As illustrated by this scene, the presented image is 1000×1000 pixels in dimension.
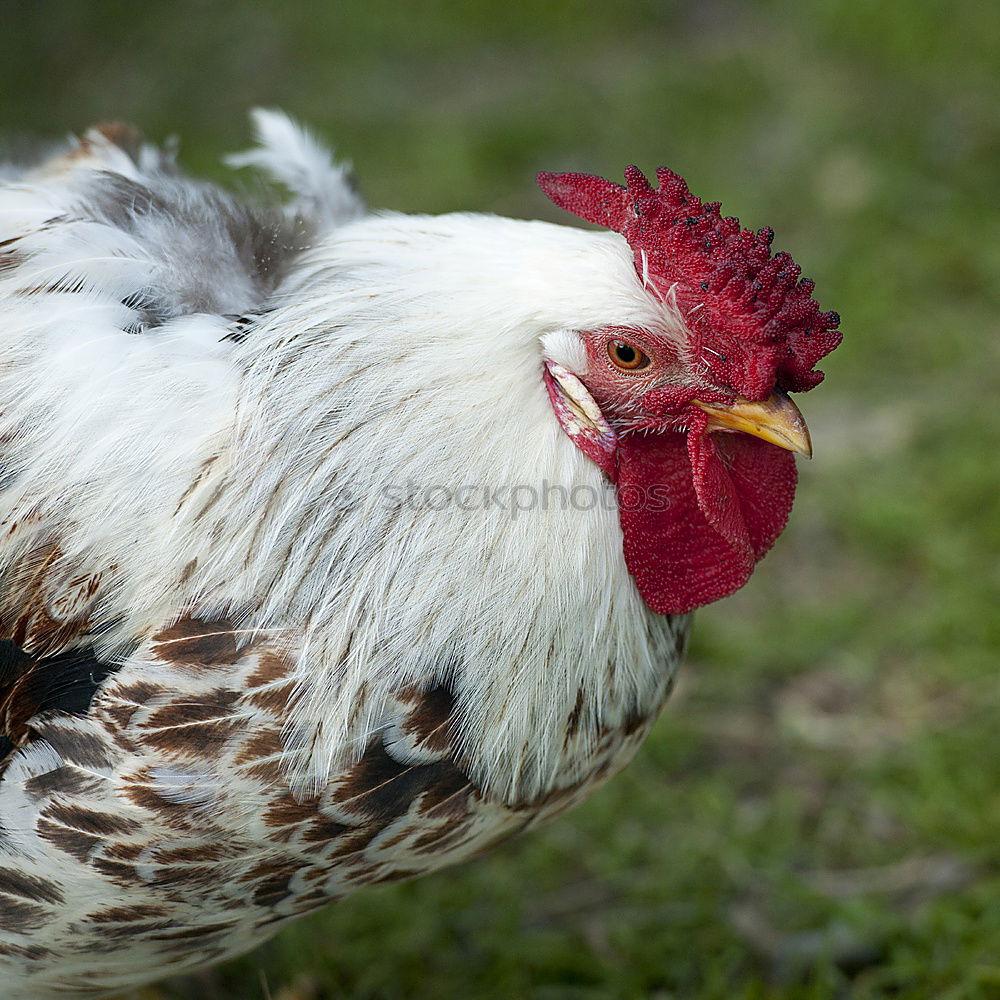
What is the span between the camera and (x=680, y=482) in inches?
80.0

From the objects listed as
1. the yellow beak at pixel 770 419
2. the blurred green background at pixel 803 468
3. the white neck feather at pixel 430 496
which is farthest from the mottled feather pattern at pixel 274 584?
the blurred green background at pixel 803 468

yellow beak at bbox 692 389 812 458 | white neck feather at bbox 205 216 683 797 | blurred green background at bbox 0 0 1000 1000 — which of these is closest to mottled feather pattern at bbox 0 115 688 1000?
white neck feather at bbox 205 216 683 797

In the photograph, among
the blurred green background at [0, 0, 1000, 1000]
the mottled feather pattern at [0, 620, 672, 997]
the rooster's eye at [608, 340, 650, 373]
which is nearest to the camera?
the mottled feather pattern at [0, 620, 672, 997]

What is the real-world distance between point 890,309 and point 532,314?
12.2 feet

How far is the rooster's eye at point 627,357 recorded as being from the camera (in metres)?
1.91

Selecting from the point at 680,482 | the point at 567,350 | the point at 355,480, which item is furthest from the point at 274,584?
the point at 680,482

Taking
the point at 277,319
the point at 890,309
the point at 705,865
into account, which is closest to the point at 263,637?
the point at 277,319

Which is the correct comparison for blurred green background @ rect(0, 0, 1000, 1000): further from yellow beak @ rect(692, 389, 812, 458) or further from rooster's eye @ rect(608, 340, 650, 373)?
rooster's eye @ rect(608, 340, 650, 373)

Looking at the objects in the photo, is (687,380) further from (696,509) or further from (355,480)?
(355,480)

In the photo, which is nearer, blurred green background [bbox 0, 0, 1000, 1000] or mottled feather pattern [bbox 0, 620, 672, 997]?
mottled feather pattern [bbox 0, 620, 672, 997]

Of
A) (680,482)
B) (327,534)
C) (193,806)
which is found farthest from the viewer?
(680,482)

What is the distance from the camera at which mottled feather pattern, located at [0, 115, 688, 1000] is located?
1.83m

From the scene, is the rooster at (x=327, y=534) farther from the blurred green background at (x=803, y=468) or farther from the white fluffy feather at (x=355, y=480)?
the blurred green background at (x=803, y=468)

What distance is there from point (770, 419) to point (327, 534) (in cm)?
80
